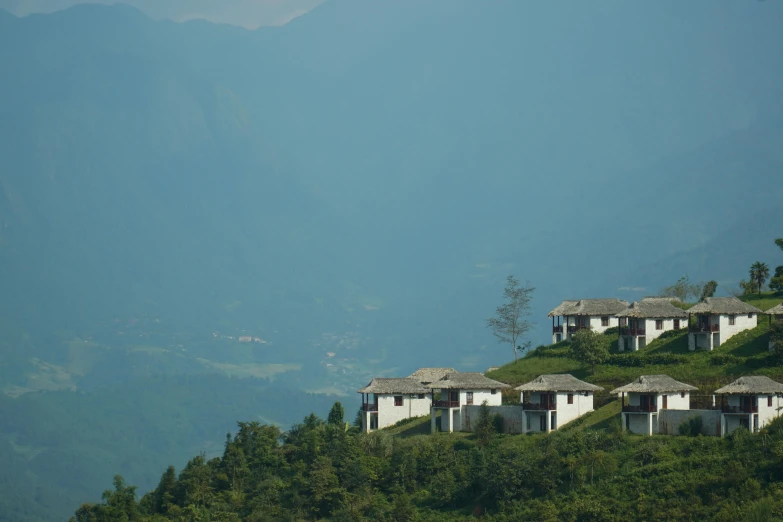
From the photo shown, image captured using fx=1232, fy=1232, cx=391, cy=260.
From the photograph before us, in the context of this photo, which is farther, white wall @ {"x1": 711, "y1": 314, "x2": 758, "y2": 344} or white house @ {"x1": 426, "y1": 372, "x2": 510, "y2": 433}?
white wall @ {"x1": 711, "y1": 314, "x2": 758, "y2": 344}

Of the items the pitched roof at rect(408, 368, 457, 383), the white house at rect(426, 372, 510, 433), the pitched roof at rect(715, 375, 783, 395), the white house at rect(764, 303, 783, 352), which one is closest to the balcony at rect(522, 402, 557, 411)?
the white house at rect(426, 372, 510, 433)

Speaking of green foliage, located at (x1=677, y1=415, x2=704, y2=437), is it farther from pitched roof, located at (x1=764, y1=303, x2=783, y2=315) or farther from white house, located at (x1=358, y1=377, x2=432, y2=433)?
white house, located at (x1=358, y1=377, x2=432, y2=433)

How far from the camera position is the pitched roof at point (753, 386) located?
82.9 meters

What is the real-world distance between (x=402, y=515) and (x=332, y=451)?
12660 mm

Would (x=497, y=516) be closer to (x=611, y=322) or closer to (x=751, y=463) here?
(x=751, y=463)

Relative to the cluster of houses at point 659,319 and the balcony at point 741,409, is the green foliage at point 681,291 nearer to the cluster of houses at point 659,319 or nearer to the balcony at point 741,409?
the cluster of houses at point 659,319

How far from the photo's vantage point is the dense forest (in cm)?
7400

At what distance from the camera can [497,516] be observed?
80.8 m

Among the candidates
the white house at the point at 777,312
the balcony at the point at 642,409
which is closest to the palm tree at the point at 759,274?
the white house at the point at 777,312

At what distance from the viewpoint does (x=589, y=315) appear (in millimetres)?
118438

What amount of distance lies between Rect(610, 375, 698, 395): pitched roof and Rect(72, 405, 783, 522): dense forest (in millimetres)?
3249

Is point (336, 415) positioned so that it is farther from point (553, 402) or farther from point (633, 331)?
point (633, 331)

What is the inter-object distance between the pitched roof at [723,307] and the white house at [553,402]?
15277mm

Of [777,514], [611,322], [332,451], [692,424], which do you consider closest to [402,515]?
[332,451]
